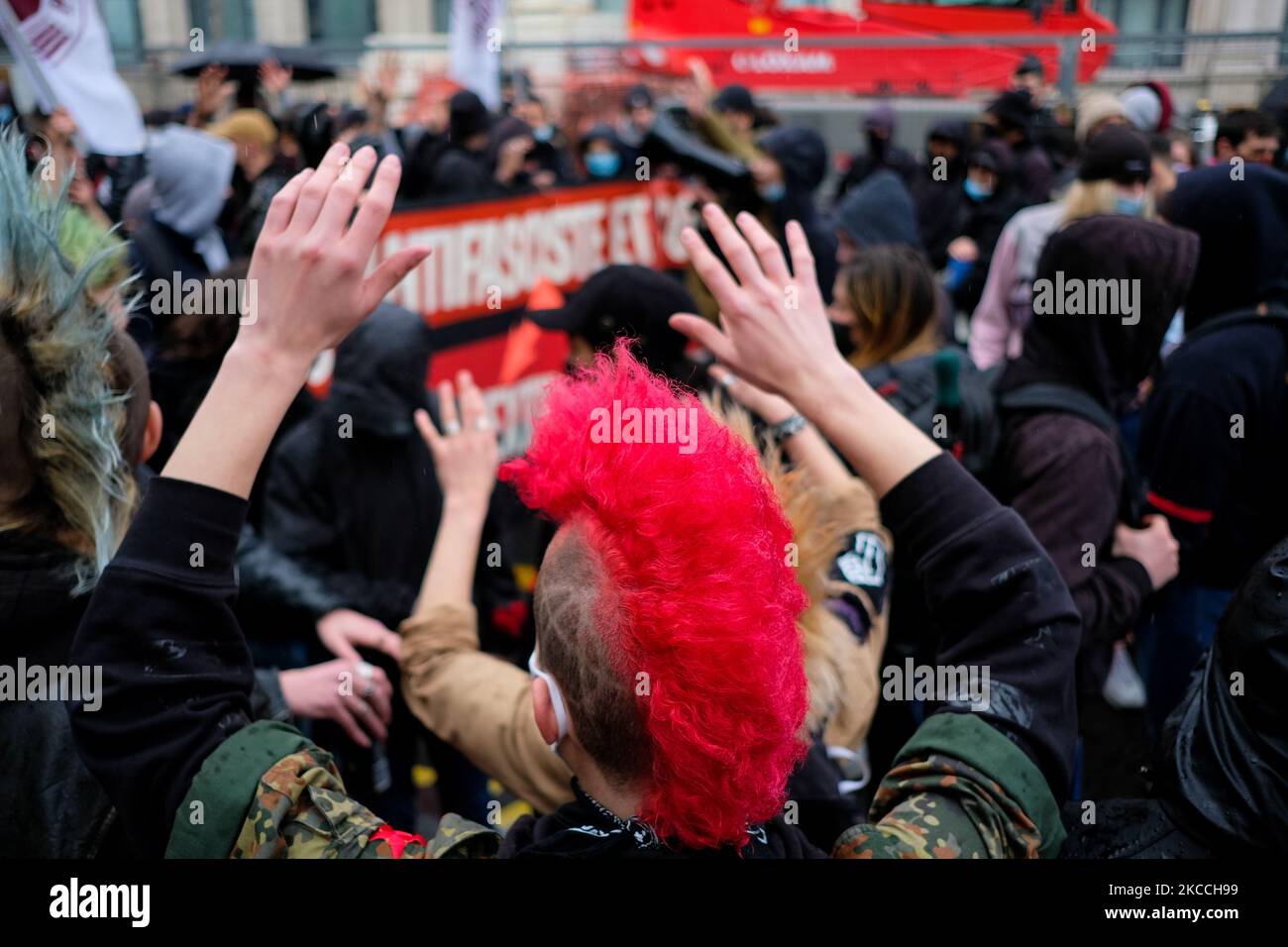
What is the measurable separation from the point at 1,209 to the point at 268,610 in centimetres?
144

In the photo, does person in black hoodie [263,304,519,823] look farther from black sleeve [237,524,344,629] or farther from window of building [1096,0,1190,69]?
window of building [1096,0,1190,69]

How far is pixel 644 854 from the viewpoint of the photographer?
1087mm

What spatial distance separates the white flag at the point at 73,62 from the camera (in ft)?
14.7

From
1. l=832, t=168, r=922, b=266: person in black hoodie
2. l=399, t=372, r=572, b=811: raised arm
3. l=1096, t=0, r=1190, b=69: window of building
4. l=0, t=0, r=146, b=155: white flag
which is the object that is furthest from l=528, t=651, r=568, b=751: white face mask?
l=1096, t=0, r=1190, b=69: window of building

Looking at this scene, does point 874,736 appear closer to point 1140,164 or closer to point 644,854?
point 644,854

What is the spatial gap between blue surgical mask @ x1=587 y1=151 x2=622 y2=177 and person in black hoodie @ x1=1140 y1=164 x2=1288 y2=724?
14.7 ft

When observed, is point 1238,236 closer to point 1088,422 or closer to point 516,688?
point 1088,422

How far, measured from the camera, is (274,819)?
1.15 m

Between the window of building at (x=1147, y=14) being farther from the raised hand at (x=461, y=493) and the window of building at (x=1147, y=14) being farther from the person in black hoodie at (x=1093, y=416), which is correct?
the raised hand at (x=461, y=493)

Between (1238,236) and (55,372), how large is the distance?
10.4 feet

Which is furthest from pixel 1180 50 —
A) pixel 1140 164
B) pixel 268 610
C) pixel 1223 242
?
pixel 268 610

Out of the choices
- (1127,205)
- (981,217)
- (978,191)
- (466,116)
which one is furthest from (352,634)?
(466,116)

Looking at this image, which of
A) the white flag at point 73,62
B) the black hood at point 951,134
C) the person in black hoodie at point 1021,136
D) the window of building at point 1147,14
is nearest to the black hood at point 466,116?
the white flag at point 73,62

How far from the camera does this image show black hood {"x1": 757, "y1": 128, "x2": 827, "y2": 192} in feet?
17.8
